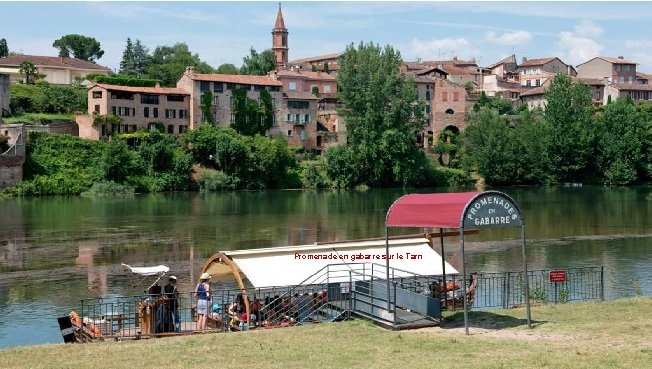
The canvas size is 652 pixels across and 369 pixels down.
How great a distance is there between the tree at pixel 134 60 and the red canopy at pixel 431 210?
14958cm

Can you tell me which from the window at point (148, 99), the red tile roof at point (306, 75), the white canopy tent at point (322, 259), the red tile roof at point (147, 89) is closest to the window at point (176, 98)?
the red tile roof at point (147, 89)

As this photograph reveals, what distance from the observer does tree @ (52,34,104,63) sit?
18400cm

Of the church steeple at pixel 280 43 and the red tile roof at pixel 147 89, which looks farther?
the church steeple at pixel 280 43

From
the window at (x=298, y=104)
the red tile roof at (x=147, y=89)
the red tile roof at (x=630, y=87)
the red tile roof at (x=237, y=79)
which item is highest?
the red tile roof at (x=630, y=87)

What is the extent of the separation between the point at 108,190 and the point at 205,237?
47.7 m

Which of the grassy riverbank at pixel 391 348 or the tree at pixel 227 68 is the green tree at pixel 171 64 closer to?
the tree at pixel 227 68

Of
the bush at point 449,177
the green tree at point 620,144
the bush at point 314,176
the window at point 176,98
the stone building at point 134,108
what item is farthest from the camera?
the window at point 176,98

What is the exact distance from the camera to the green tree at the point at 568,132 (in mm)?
120750

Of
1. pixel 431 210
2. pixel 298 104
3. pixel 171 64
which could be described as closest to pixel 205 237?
pixel 431 210

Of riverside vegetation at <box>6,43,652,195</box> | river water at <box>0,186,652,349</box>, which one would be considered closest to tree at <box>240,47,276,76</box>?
riverside vegetation at <box>6,43,652,195</box>

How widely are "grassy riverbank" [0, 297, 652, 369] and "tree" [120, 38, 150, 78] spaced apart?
151 m

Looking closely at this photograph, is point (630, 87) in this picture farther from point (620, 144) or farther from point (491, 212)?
point (491, 212)

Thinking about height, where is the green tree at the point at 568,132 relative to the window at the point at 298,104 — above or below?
below

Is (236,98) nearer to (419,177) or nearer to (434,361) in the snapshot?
(419,177)
